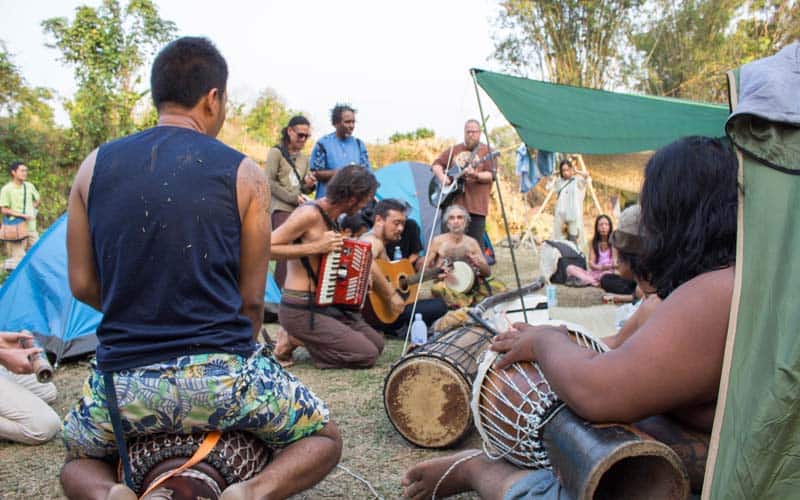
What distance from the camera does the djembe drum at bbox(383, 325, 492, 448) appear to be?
3.38 meters

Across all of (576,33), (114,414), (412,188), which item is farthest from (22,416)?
(576,33)

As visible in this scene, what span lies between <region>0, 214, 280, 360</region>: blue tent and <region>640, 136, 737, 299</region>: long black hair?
506 centimetres

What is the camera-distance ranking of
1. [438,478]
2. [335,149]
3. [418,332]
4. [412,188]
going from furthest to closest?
1. [412,188]
2. [335,149]
3. [418,332]
4. [438,478]

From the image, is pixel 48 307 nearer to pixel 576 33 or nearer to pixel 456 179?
pixel 456 179

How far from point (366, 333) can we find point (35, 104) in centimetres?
1520

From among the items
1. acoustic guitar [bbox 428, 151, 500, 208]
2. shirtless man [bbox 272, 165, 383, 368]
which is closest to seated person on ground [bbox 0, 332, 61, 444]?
shirtless man [bbox 272, 165, 383, 368]

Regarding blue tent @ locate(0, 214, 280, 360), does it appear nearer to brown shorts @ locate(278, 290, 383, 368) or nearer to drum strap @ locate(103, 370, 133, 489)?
brown shorts @ locate(278, 290, 383, 368)

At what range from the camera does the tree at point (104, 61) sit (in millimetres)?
15898

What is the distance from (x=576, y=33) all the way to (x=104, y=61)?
13555 mm

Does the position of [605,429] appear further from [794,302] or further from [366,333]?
[366,333]

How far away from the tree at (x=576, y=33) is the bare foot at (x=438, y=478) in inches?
771

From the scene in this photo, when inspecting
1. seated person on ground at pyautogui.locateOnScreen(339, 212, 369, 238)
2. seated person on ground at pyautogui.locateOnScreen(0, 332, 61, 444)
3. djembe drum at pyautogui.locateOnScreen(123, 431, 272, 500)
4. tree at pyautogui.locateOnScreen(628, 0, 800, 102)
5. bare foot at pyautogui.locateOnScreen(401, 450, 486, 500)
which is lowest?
seated person on ground at pyautogui.locateOnScreen(0, 332, 61, 444)

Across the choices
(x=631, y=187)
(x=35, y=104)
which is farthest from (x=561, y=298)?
(x=35, y=104)

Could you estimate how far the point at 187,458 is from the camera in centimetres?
203
